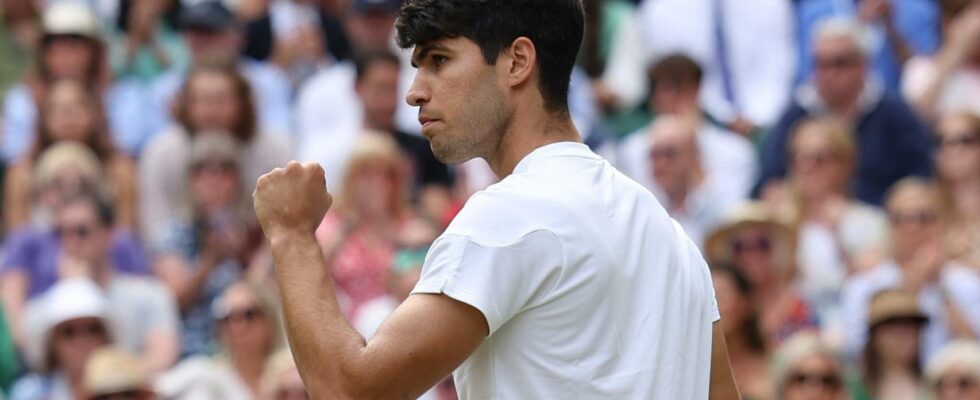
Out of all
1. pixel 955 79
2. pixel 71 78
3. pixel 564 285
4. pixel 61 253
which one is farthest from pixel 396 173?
pixel 564 285

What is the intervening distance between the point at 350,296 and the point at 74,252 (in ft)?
3.90

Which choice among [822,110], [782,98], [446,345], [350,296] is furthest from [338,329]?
[782,98]

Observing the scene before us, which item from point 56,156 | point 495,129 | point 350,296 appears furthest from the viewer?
point 56,156

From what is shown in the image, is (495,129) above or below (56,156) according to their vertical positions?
below

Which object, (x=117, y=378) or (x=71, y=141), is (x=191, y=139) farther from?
(x=117, y=378)

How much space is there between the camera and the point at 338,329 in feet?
10.8

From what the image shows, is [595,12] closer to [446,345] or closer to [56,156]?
[56,156]

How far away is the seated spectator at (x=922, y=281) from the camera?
8195 millimetres

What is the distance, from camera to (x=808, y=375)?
755 centimetres

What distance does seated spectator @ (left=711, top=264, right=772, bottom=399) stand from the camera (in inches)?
305

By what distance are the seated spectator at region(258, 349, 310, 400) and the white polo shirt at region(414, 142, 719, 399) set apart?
4216mm

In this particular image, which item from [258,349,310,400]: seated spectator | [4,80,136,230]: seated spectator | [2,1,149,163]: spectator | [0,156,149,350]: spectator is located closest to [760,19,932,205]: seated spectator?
[258,349,310,400]: seated spectator

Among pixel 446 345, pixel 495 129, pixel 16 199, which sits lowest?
pixel 446 345

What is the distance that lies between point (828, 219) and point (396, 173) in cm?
188
